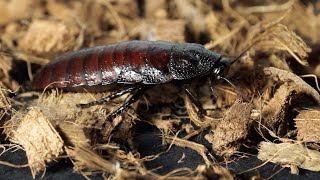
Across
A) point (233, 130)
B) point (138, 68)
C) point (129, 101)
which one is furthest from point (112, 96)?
point (233, 130)

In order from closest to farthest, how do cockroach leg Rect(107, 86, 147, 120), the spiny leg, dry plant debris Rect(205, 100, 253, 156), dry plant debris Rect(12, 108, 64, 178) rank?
dry plant debris Rect(12, 108, 64, 178)
dry plant debris Rect(205, 100, 253, 156)
cockroach leg Rect(107, 86, 147, 120)
the spiny leg

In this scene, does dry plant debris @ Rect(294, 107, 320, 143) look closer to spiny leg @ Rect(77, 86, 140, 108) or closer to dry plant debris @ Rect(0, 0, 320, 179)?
dry plant debris @ Rect(0, 0, 320, 179)

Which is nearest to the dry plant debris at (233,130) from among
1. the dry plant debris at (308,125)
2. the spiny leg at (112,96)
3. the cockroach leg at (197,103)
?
the dry plant debris at (308,125)

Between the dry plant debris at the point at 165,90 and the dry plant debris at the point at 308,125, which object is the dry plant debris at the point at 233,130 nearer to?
the dry plant debris at the point at 165,90

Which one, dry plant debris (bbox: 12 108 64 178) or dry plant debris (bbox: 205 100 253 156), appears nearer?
dry plant debris (bbox: 12 108 64 178)

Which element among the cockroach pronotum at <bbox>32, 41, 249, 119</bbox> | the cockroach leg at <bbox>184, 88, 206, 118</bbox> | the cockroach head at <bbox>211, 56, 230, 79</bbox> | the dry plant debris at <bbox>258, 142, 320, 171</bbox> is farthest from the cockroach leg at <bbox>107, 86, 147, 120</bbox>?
the dry plant debris at <bbox>258, 142, 320, 171</bbox>

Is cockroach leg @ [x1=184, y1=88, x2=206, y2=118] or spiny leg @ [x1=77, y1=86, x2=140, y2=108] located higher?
spiny leg @ [x1=77, y1=86, x2=140, y2=108]
